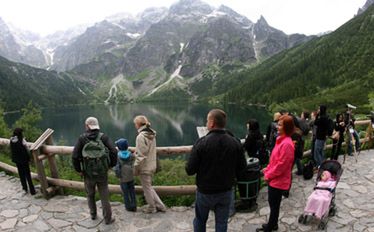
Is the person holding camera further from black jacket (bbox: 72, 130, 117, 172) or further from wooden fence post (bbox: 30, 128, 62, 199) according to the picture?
wooden fence post (bbox: 30, 128, 62, 199)

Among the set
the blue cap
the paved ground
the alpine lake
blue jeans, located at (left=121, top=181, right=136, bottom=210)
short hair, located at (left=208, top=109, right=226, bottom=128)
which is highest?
short hair, located at (left=208, top=109, right=226, bottom=128)

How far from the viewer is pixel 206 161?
15.7 ft

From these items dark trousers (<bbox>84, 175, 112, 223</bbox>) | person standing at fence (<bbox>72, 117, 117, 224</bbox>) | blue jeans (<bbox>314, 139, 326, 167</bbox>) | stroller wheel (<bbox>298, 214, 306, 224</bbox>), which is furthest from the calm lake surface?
stroller wheel (<bbox>298, 214, 306, 224</bbox>)

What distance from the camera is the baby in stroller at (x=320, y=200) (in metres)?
6.30

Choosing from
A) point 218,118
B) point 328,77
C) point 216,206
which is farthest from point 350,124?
point 328,77

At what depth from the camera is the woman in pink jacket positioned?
5777mm

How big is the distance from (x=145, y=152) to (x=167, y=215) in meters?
1.72

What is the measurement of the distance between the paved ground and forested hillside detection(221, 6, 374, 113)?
100083 millimetres

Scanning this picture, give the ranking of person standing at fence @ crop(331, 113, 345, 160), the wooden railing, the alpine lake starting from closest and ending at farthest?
1. the wooden railing
2. person standing at fence @ crop(331, 113, 345, 160)
3. the alpine lake

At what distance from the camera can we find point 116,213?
7.56 metres

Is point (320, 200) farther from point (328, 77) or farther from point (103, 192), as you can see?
point (328, 77)

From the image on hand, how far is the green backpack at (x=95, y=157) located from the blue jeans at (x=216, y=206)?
8.37 feet

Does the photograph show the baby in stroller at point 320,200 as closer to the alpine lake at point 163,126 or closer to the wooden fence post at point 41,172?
the wooden fence post at point 41,172

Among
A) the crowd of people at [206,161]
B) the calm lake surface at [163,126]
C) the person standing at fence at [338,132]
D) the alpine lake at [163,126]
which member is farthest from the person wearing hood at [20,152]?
the calm lake surface at [163,126]
